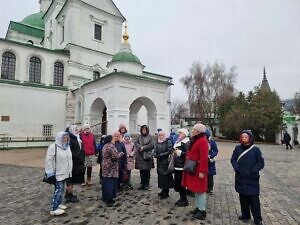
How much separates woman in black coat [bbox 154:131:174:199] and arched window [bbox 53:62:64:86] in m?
21.7

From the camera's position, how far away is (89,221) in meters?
5.39

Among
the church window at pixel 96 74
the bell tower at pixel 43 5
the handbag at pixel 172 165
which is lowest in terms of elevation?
the handbag at pixel 172 165

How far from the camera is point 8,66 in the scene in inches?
953

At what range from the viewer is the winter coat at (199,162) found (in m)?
5.40

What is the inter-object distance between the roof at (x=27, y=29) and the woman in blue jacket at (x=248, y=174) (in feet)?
117

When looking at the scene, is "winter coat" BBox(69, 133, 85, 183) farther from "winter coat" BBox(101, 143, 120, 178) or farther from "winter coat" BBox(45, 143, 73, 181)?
"winter coat" BBox(45, 143, 73, 181)

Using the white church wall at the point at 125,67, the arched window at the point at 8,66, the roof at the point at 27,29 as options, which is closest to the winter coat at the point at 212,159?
the white church wall at the point at 125,67

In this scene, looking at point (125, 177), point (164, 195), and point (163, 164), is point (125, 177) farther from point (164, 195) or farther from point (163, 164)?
point (163, 164)

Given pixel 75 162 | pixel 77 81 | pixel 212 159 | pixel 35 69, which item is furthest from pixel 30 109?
pixel 212 159

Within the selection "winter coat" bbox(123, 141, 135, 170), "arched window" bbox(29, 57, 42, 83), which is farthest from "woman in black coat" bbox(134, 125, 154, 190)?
"arched window" bbox(29, 57, 42, 83)

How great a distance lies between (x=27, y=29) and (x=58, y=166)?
35.2 metres

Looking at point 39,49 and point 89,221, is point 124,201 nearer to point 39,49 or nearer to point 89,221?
point 89,221

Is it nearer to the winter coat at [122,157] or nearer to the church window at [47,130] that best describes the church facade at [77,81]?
the church window at [47,130]

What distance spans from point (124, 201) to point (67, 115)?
20.9 meters
